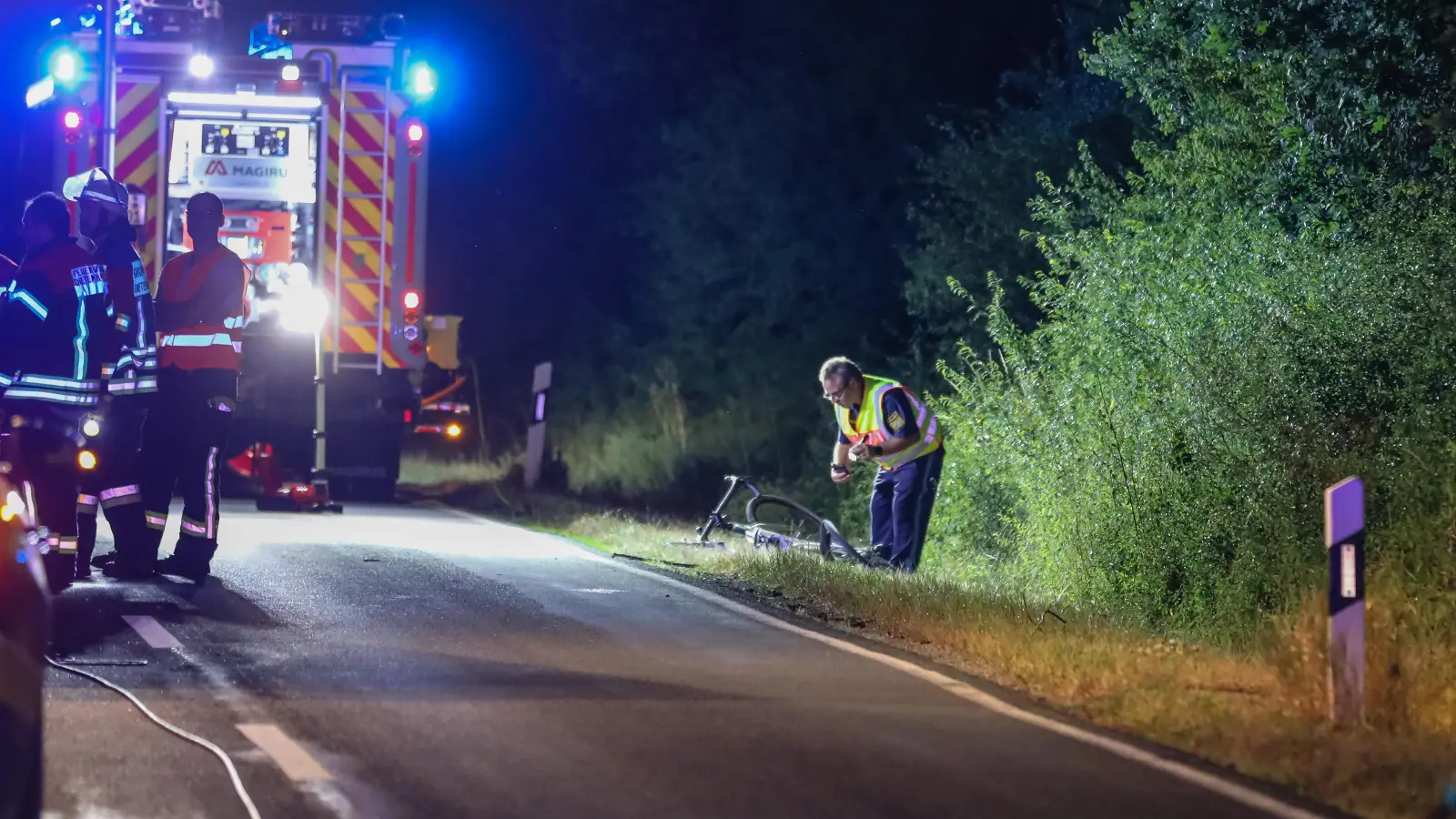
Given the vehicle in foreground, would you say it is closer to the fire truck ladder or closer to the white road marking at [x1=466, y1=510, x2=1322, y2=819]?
the white road marking at [x1=466, y1=510, x2=1322, y2=819]

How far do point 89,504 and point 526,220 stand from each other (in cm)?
2309

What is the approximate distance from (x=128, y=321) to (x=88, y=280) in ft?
1.28

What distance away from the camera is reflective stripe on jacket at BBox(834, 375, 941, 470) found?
13436 mm

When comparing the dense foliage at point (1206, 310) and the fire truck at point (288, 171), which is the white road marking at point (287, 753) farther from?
the fire truck at point (288, 171)


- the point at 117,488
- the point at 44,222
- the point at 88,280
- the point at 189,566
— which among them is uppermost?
the point at 44,222

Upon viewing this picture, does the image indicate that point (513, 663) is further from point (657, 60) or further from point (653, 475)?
point (657, 60)

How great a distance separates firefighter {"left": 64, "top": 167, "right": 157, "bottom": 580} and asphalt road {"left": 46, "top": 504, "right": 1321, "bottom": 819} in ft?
1.52

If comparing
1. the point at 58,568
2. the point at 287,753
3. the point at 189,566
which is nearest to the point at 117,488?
the point at 189,566

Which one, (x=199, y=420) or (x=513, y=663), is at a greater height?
(x=199, y=420)

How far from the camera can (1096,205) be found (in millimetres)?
14992

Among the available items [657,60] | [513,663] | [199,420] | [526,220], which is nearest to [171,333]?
[199,420]

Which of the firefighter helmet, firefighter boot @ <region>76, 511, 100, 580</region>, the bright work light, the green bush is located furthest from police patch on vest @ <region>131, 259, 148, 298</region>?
the bright work light

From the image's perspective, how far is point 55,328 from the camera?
10.4 meters

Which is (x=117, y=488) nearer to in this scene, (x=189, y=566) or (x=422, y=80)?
(x=189, y=566)
